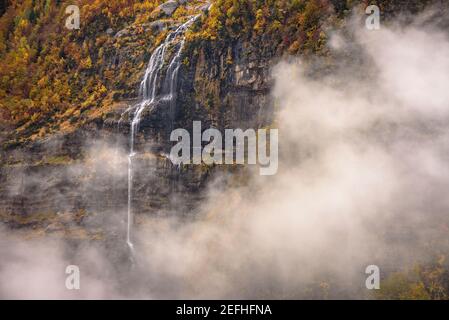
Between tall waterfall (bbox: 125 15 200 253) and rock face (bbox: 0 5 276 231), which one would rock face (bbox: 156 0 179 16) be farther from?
rock face (bbox: 0 5 276 231)

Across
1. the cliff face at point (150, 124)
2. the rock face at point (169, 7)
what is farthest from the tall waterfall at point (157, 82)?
the rock face at point (169, 7)

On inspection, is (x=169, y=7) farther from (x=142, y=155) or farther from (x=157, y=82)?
(x=142, y=155)

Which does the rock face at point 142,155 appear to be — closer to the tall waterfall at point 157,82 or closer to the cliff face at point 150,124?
the cliff face at point 150,124

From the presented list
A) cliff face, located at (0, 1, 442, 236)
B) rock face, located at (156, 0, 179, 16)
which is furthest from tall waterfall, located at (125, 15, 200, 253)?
rock face, located at (156, 0, 179, 16)

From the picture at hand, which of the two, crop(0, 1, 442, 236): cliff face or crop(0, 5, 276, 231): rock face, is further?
crop(0, 5, 276, 231): rock face
